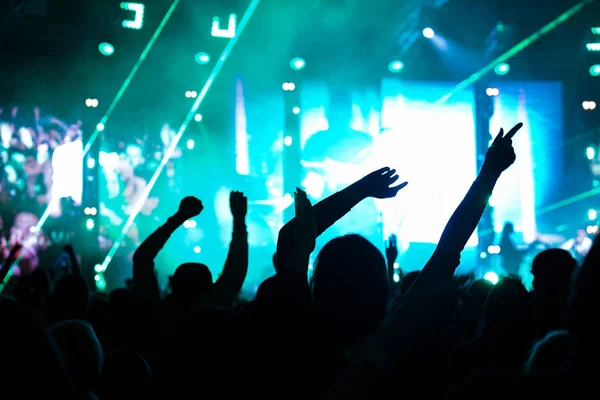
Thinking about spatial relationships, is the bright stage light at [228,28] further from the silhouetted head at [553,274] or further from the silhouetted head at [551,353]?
the silhouetted head at [551,353]

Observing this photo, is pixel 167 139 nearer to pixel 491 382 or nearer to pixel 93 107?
pixel 93 107

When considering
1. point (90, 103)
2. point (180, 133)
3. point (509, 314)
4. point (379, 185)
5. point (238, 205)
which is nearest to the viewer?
point (379, 185)

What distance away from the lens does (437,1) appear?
11008 millimetres

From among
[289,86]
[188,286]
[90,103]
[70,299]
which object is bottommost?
[70,299]

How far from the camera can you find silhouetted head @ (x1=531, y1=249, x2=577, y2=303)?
271 cm

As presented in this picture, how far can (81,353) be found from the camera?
5.18ft

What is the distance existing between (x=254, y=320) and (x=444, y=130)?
39.2ft

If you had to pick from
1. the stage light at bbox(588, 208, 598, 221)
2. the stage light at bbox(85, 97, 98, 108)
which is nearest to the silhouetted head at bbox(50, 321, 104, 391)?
the stage light at bbox(85, 97, 98, 108)

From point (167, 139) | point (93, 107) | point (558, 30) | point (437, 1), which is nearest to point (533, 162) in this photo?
point (558, 30)

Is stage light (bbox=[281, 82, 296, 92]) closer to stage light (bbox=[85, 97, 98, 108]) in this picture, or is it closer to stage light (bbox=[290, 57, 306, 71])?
stage light (bbox=[290, 57, 306, 71])

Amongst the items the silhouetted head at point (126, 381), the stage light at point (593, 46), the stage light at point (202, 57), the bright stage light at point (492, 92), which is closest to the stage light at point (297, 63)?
the stage light at point (202, 57)

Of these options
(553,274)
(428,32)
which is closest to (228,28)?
(428,32)

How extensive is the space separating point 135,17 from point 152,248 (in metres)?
9.02

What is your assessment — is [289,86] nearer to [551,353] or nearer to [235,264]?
[235,264]
